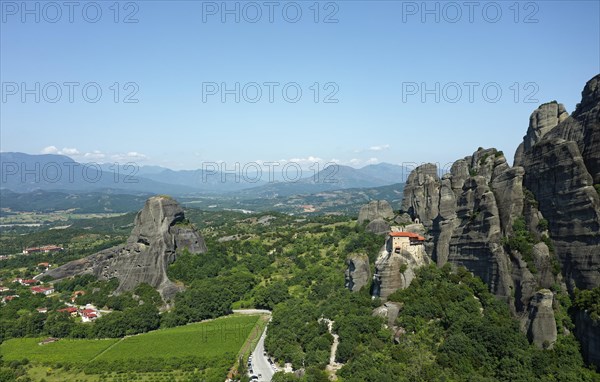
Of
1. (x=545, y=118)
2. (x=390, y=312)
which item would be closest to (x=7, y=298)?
(x=390, y=312)

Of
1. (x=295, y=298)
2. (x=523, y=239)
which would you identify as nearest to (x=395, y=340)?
(x=523, y=239)

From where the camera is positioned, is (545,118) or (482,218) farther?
(545,118)

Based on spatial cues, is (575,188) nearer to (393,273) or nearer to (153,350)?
(393,273)

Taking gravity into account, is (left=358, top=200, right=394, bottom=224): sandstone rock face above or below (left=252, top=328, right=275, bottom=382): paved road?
above

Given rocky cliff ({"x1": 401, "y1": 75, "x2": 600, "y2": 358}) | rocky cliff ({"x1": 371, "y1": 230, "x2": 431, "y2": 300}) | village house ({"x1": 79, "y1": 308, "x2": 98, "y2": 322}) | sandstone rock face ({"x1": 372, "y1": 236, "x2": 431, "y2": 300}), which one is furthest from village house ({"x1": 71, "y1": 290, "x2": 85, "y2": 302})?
rocky cliff ({"x1": 401, "y1": 75, "x2": 600, "y2": 358})

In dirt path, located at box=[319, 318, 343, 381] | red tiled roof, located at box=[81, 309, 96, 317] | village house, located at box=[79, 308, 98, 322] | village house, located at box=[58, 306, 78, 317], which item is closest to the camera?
dirt path, located at box=[319, 318, 343, 381]

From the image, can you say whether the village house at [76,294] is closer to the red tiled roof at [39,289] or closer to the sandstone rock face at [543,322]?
the red tiled roof at [39,289]

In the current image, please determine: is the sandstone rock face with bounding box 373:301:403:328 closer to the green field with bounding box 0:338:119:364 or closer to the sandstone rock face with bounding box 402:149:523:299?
the sandstone rock face with bounding box 402:149:523:299
